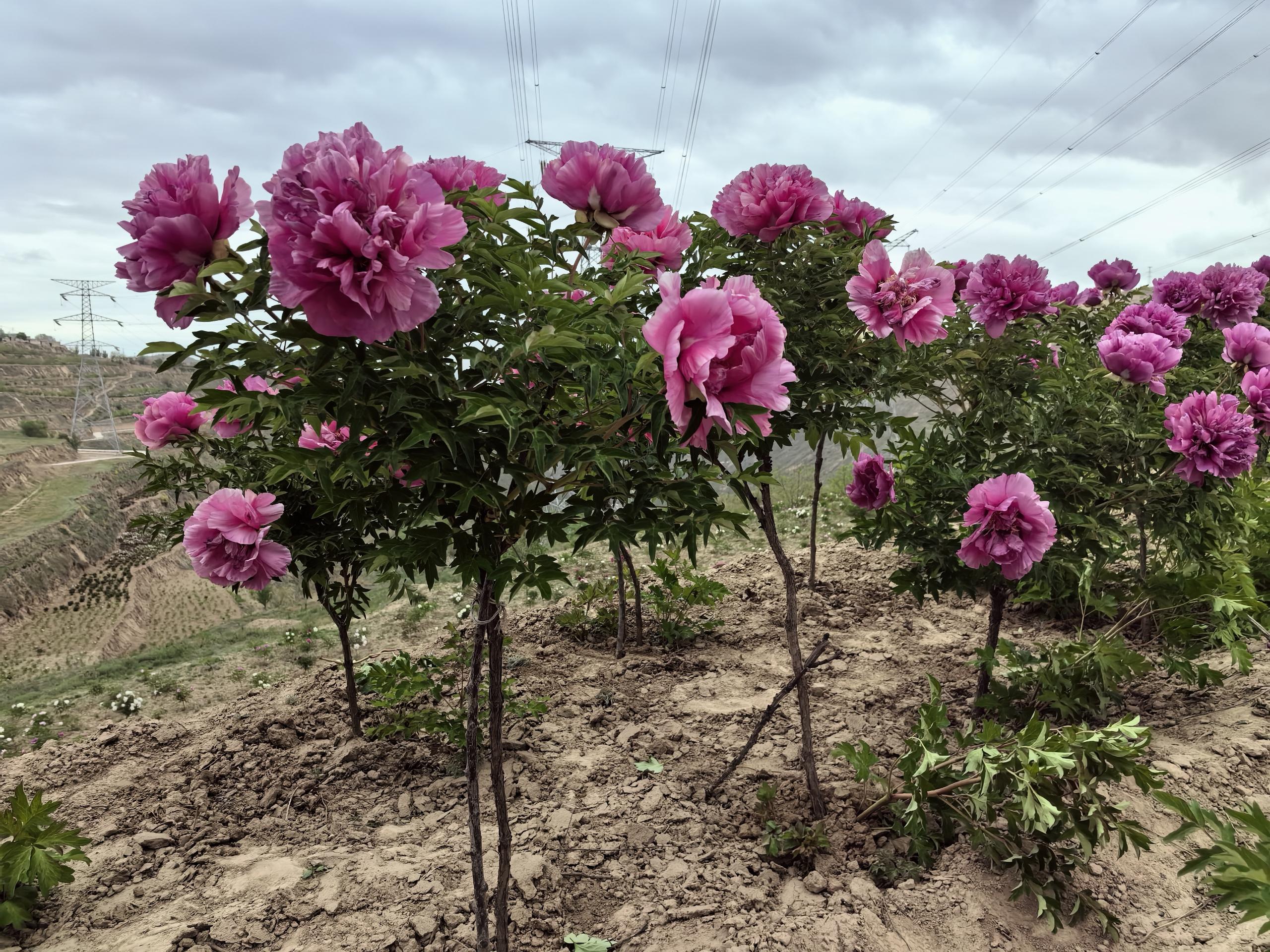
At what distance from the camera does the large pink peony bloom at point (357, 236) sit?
992 mm

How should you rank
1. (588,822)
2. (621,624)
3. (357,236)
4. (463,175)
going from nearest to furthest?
(357,236) → (463,175) → (588,822) → (621,624)

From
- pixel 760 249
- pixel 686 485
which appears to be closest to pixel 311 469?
pixel 686 485

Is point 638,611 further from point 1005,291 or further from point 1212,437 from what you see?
point 1212,437

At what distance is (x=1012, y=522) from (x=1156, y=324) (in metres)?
1.24

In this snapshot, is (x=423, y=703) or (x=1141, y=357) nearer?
(x=1141, y=357)

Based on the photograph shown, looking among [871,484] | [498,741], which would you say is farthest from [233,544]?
[871,484]

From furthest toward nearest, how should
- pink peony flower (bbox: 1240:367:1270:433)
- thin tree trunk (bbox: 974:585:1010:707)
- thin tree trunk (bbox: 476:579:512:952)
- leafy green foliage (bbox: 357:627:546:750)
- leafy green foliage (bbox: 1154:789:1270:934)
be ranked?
leafy green foliage (bbox: 357:627:546:750) < thin tree trunk (bbox: 974:585:1010:707) < pink peony flower (bbox: 1240:367:1270:433) < thin tree trunk (bbox: 476:579:512:952) < leafy green foliage (bbox: 1154:789:1270:934)

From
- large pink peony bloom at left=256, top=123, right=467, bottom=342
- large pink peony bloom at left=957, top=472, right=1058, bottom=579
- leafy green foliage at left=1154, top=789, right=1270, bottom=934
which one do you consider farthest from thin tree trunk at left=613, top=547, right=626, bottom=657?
large pink peony bloom at left=256, top=123, right=467, bottom=342

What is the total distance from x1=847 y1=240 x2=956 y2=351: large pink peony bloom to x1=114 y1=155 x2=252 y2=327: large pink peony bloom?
5.03 feet

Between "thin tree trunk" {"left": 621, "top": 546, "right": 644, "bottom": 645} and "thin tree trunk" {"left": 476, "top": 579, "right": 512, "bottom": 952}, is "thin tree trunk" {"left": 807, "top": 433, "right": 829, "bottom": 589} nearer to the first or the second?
"thin tree trunk" {"left": 621, "top": 546, "right": 644, "bottom": 645}

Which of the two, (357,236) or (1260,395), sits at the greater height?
(357,236)

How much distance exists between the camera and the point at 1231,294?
11.8ft

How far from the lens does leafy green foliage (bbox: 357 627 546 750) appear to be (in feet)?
10.7

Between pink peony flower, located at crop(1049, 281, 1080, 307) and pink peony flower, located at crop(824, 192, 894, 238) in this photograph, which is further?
pink peony flower, located at crop(1049, 281, 1080, 307)
